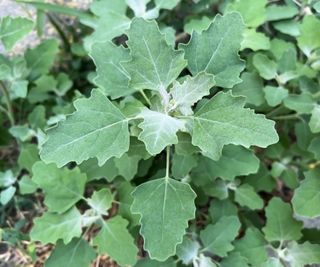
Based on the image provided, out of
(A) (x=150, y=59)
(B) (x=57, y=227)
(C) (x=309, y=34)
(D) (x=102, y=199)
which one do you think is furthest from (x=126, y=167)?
(C) (x=309, y=34)

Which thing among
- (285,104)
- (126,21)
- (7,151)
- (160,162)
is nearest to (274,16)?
(285,104)

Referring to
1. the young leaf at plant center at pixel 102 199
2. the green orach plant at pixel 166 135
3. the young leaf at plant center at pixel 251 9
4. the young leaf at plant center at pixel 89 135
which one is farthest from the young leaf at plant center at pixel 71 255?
the young leaf at plant center at pixel 251 9

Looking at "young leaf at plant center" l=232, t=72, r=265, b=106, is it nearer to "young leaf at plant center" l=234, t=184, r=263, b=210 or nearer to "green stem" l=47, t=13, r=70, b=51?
A: "young leaf at plant center" l=234, t=184, r=263, b=210

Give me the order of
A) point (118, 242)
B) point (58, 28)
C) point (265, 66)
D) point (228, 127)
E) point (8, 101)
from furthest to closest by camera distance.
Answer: point (58, 28) → point (8, 101) → point (265, 66) → point (118, 242) → point (228, 127)

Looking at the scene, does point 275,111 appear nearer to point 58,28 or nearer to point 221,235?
point 221,235

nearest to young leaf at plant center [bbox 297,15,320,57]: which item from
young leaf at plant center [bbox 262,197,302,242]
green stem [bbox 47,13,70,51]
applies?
young leaf at plant center [bbox 262,197,302,242]

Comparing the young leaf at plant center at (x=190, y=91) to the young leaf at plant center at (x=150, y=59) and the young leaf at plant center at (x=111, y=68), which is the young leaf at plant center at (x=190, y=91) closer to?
the young leaf at plant center at (x=150, y=59)

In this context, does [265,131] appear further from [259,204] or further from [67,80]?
[67,80]
